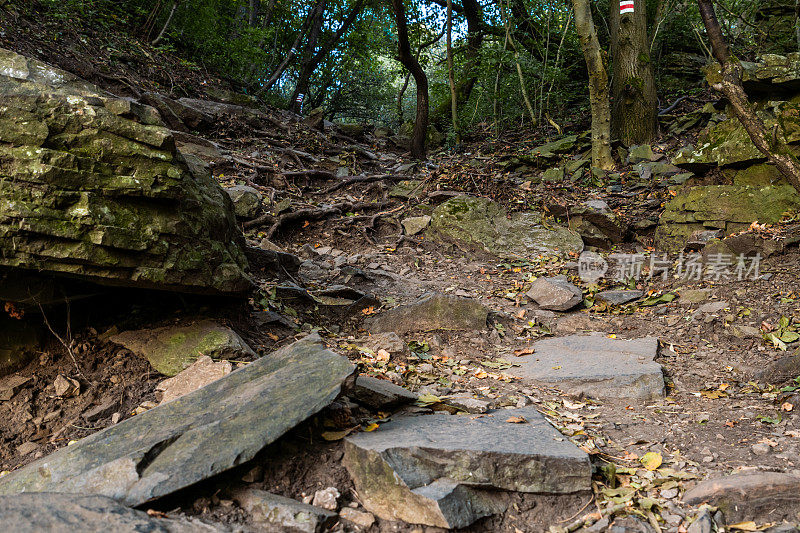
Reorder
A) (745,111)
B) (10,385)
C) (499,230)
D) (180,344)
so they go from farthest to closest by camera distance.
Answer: (499,230), (745,111), (180,344), (10,385)

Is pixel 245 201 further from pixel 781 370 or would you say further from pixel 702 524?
pixel 702 524

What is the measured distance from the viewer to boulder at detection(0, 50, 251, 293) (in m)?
2.84

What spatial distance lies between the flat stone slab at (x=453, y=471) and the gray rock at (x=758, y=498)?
0.53 meters

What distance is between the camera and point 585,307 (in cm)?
559

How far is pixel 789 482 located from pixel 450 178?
7185mm

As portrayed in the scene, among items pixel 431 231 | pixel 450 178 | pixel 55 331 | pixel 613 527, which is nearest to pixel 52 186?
pixel 55 331

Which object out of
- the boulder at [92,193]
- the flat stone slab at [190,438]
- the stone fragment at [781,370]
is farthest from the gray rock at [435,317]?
the stone fragment at [781,370]

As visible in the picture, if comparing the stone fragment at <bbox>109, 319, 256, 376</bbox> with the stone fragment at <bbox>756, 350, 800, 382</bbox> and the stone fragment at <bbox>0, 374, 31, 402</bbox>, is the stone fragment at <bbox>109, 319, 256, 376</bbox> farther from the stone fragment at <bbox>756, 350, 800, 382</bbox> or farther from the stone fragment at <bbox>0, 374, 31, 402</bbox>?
the stone fragment at <bbox>756, 350, 800, 382</bbox>

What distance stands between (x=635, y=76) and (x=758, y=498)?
8939 millimetres

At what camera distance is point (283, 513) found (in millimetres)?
2059

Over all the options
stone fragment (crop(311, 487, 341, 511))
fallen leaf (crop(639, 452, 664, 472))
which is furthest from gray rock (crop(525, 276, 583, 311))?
stone fragment (crop(311, 487, 341, 511))

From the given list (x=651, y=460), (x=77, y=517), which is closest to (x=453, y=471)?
(x=651, y=460)

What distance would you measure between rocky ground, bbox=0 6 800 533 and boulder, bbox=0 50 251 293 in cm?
2

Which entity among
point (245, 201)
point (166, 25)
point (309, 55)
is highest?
point (309, 55)
